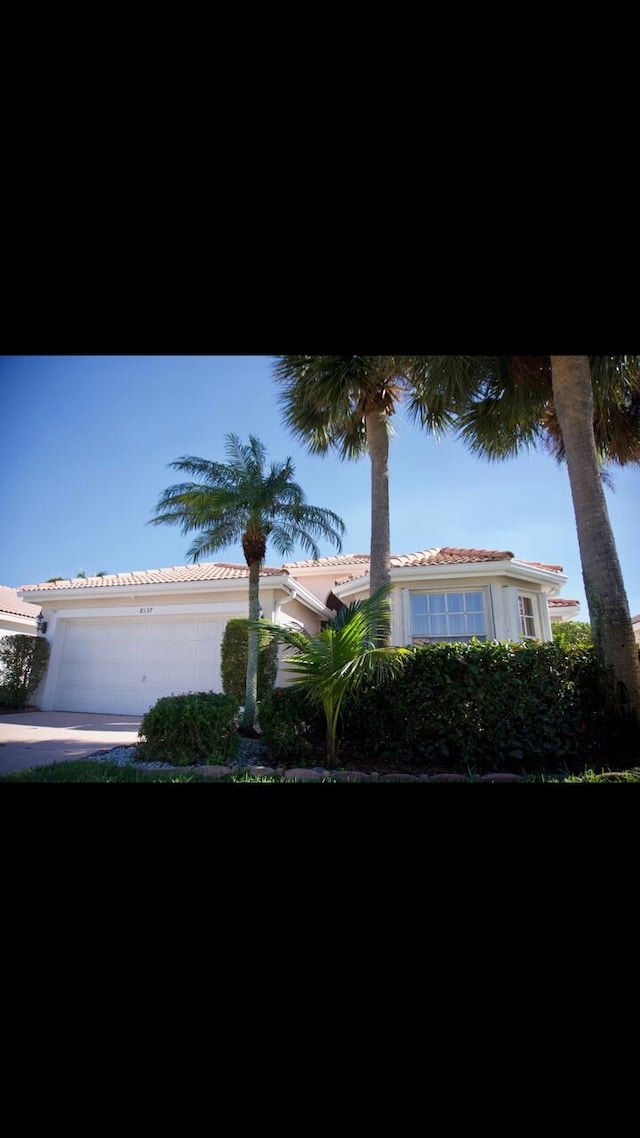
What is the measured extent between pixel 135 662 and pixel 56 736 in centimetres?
388

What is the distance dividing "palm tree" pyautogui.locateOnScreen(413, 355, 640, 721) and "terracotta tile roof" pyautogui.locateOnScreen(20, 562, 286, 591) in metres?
5.97

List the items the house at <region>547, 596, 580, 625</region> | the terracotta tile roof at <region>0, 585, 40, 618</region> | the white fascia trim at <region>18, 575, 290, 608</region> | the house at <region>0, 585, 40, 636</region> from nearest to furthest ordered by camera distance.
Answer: the white fascia trim at <region>18, 575, 290, 608</region> < the house at <region>0, 585, 40, 636</region> < the terracotta tile roof at <region>0, 585, 40, 618</region> < the house at <region>547, 596, 580, 625</region>

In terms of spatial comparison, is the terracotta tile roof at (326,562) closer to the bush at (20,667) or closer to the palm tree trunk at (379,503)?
the bush at (20,667)

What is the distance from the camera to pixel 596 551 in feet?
18.0

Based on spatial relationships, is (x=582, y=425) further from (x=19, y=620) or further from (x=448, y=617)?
(x=19, y=620)

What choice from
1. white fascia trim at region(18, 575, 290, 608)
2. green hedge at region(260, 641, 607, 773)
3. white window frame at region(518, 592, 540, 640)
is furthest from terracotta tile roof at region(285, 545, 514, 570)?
green hedge at region(260, 641, 607, 773)

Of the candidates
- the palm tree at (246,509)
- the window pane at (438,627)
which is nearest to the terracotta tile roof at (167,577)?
the palm tree at (246,509)

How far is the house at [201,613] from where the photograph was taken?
10375 millimetres

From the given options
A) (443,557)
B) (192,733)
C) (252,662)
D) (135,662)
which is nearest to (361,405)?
(252,662)

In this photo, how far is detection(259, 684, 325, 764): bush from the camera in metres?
5.81

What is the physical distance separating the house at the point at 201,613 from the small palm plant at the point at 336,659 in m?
4.82

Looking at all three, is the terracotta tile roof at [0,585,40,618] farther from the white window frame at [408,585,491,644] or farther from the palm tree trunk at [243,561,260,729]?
the white window frame at [408,585,491,644]
